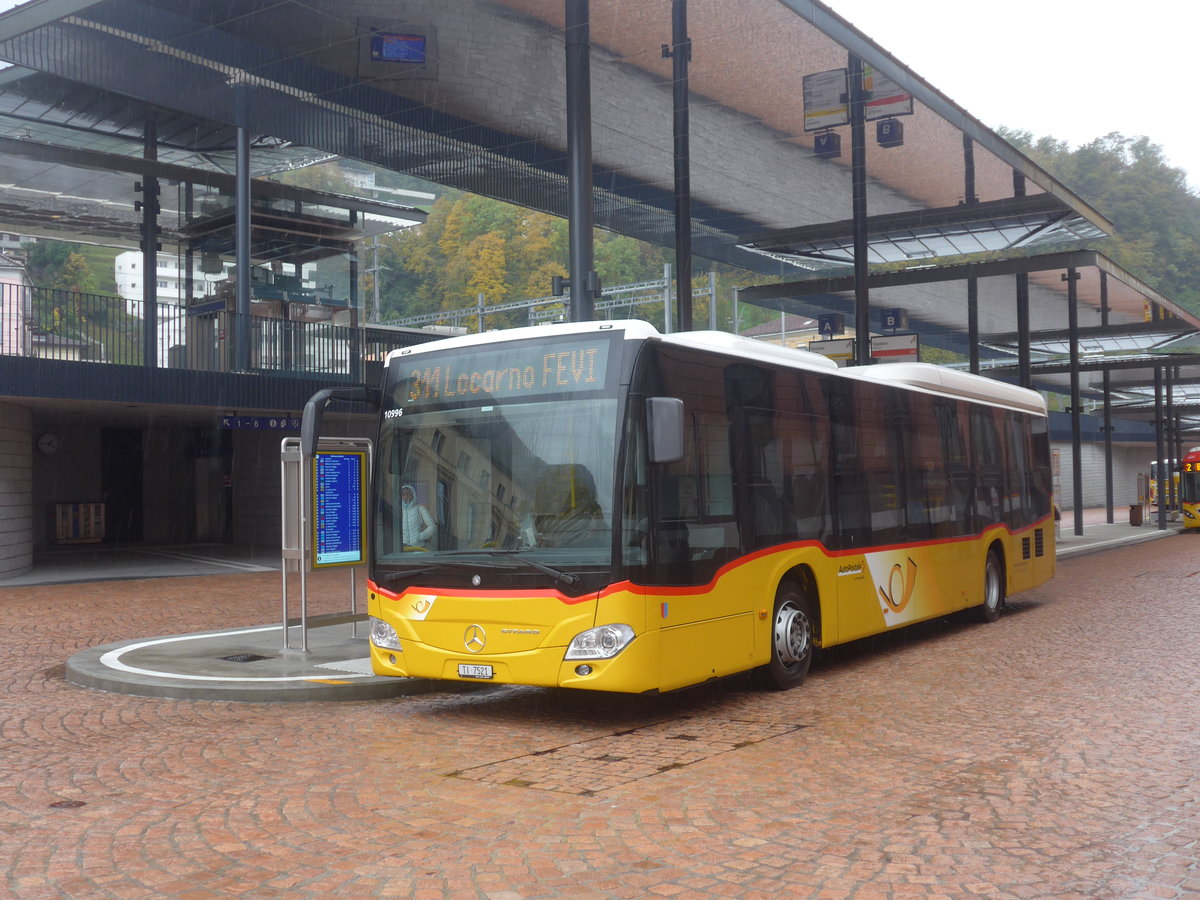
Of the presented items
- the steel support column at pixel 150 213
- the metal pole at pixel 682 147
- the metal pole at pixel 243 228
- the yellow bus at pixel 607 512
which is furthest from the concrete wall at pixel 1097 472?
the yellow bus at pixel 607 512

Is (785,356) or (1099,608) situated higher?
(785,356)

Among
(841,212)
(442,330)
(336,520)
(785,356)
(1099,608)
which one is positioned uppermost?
(841,212)

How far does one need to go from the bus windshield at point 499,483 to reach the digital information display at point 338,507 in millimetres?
2630

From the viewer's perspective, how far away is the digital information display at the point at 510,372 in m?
8.55

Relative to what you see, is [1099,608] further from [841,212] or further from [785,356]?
[841,212]

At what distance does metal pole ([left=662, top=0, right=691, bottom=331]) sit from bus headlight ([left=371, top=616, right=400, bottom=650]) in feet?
32.6

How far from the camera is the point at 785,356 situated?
10508 mm

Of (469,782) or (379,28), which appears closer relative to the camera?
(469,782)

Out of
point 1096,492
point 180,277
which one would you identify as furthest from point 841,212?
point 1096,492

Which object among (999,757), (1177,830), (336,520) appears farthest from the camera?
(336,520)

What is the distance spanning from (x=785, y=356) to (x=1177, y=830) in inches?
217

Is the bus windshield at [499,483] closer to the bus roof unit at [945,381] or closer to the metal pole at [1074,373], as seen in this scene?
the bus roof unit at [945,381]

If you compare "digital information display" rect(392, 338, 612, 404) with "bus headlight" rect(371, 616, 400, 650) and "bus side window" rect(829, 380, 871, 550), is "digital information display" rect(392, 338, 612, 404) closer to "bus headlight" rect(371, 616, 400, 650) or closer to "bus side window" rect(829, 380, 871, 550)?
"bus headlight" rect(371, 616, 400, 650)

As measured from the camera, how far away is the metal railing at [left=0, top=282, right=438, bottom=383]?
2008 cm
